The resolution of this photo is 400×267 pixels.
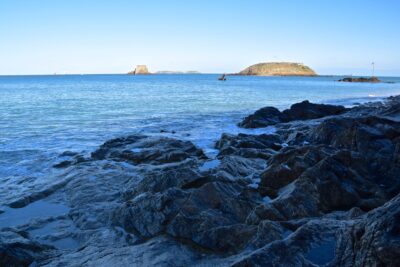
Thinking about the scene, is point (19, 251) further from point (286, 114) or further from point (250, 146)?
point (286, 114)

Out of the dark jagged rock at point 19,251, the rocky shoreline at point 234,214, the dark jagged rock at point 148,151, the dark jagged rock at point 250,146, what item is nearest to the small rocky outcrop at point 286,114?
the dark jagged rock at point 250,146

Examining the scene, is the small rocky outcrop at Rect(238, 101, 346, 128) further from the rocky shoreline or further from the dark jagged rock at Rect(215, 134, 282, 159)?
the rocky shoreline

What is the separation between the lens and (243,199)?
7801 millimetres

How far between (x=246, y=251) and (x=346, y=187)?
11.0ft

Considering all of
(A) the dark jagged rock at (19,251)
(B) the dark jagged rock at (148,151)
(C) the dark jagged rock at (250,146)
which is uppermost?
(C) the dark jagged rock at (250,146)

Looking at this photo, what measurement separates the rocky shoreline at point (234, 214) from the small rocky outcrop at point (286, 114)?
11.7 m

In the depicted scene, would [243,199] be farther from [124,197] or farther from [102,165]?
[102,165]

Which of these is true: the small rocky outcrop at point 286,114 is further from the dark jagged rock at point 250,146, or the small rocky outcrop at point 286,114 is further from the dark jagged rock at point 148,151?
the dark jagged rock at point 148,151

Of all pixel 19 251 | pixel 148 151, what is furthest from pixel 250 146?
pixel 19 251

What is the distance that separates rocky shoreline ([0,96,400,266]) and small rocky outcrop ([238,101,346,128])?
1174cm

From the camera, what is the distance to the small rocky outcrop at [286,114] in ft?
79.3

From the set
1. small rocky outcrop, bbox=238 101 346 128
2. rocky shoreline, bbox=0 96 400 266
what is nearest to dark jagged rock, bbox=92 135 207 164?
rocky shoreline, bbox=0 96 400 266

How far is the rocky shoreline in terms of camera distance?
461 cm

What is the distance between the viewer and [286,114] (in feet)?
85.7
